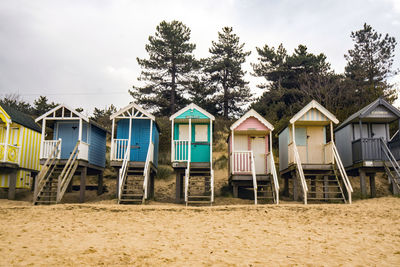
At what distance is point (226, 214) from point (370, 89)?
24.1 m

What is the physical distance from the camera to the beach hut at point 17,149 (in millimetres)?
21469

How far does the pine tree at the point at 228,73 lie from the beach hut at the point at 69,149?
64.2ft

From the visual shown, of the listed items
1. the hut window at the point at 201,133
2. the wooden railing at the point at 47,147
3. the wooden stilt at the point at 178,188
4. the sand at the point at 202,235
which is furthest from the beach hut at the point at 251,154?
the wooden railing at the point at 47,147

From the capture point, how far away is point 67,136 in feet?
72.6

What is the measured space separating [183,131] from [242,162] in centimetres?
366

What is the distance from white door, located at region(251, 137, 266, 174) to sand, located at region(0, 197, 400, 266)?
5686 millimetres

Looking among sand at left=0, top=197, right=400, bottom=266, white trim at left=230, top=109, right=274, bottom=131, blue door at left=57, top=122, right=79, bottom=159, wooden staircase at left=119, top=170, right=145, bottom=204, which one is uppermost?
white trim at left=230, top=109, right=274, bottom=131

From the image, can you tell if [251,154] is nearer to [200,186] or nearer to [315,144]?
[200,186]

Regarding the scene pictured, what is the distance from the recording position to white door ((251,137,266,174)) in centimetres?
2128

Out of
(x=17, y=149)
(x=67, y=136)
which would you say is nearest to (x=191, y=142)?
(x=67, y=136)

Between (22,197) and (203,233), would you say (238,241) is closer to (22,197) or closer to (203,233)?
(203,233)

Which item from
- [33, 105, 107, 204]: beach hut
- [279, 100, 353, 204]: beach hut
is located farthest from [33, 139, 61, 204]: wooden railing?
[279, 100, 353, 204]: beach hut

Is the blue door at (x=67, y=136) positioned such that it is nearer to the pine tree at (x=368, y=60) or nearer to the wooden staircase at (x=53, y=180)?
the wooden staircase at (x=53, y=180)

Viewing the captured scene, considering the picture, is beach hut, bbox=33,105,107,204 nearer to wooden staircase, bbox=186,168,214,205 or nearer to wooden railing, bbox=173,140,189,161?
wooden railing, bbox=173,140,189,161
